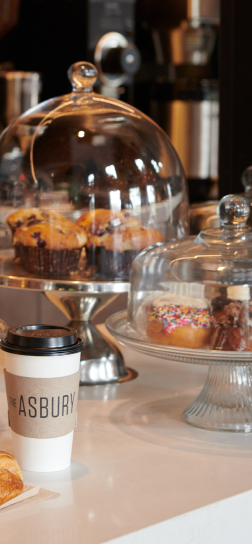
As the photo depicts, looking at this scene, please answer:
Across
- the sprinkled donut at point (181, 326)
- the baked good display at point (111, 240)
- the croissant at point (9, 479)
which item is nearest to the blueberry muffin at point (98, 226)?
the baked good display at point (111, 240)

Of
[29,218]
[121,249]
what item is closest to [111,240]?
[121,249]

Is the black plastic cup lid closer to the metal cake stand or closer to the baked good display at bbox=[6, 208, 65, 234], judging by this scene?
the metal cake stand

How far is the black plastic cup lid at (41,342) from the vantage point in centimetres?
80

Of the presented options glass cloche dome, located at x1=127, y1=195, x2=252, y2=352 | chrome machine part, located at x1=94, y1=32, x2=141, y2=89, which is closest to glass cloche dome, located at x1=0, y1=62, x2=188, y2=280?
glass cloche dome, located at x1=127, y1=195, x2=252, y2=352

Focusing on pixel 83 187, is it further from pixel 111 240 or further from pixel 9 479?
pixel 9 479

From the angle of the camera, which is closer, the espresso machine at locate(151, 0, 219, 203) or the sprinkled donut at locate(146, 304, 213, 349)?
the sprinkled donut at locate(146, 304, 213, 349)

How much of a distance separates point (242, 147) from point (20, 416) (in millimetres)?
1674

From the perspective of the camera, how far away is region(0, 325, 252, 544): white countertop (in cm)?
69

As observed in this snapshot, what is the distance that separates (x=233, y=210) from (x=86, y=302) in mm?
326

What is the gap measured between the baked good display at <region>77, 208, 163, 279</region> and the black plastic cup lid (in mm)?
380

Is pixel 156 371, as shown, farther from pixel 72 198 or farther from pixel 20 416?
pixel 20 416

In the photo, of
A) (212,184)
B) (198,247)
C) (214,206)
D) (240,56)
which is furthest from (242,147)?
(198,247)

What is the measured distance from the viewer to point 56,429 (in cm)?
82

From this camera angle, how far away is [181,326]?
972 mm
